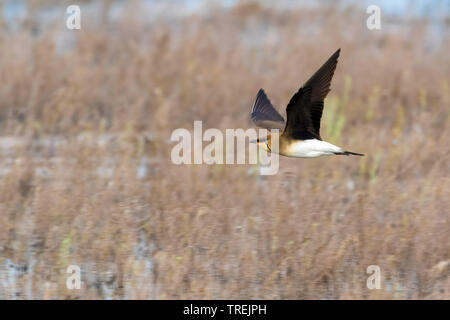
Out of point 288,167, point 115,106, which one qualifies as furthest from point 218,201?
point 115,106

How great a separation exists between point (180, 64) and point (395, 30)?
111 inches

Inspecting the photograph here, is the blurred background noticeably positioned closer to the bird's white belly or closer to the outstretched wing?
the outstretched wing

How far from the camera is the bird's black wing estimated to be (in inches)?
136

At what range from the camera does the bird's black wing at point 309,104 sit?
3443mm

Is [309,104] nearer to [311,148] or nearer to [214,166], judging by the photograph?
[311,148]

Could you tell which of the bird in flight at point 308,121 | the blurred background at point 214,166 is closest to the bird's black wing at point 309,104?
the bird in flight at point 308,121

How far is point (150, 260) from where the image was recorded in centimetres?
404

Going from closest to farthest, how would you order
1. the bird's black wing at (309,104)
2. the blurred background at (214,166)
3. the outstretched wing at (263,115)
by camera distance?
the bird's black wing at (309,104), the blurred background at (214,166), the outstretched wing at (263,115)

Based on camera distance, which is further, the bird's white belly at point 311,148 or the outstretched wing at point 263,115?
the outstretched wing at point 263,115

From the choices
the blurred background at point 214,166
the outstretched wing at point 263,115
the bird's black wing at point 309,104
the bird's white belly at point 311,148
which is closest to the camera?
the bird's black wing at point 309,104

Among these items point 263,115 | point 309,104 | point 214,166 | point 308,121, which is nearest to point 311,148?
point 308,121

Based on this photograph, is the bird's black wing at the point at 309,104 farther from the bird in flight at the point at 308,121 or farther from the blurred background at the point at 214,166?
the blurred background at the point at 214,166

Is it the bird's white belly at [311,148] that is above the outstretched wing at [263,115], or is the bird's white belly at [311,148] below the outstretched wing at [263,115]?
→ below
